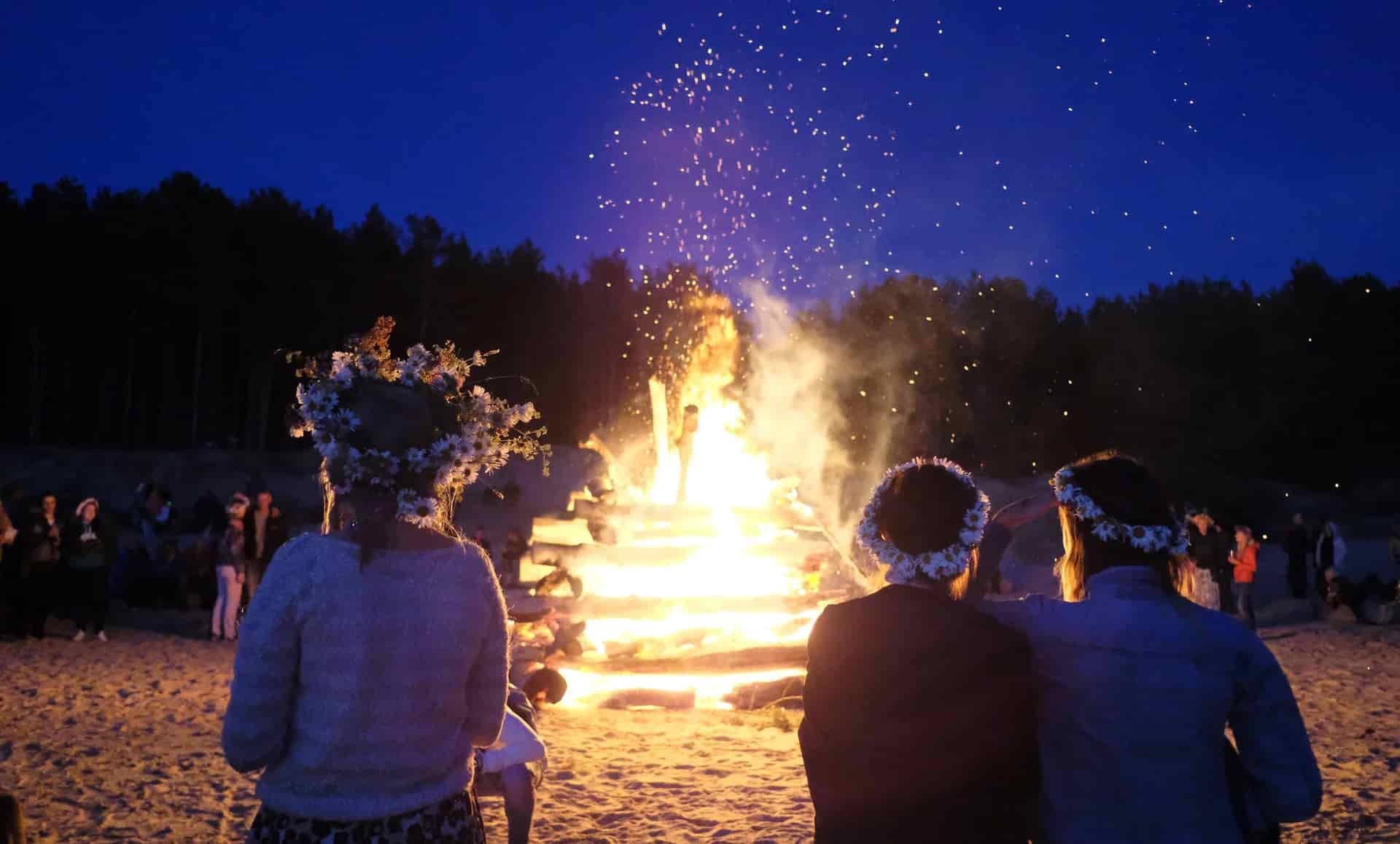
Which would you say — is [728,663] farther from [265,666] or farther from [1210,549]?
[265,666]

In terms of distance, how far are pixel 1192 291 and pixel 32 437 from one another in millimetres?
46980

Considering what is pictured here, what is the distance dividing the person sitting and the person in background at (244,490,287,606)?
8811 mm

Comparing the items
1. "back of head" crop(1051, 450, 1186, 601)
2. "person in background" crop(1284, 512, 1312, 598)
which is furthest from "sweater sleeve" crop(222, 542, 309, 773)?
"person in background" crop(1284, 512, 1312, 598)

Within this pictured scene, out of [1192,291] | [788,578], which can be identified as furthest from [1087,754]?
[1192,291]

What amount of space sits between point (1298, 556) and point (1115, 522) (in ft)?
56.2

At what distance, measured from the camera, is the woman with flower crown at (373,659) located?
2.24m

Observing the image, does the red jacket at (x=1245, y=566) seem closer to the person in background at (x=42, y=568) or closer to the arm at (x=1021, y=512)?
the arm at (x=1021, y=512)

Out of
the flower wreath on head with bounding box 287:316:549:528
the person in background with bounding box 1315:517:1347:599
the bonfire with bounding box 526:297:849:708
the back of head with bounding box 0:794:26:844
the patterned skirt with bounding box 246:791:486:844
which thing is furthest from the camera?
the person in background with bounding box 1315:517:1347:599

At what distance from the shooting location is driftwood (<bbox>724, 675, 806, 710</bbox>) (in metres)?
9.37

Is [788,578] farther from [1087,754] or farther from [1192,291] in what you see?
[1192,291]

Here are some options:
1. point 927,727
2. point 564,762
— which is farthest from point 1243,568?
point 927,727

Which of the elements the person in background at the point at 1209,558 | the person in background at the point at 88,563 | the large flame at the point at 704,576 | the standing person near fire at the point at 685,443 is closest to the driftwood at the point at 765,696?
the large flame at the point at 704,576

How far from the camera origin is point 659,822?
20.0 ft

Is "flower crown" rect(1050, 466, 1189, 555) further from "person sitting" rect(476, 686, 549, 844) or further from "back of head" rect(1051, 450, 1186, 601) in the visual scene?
"person sitting" rect(476, 686, 549, 844)
